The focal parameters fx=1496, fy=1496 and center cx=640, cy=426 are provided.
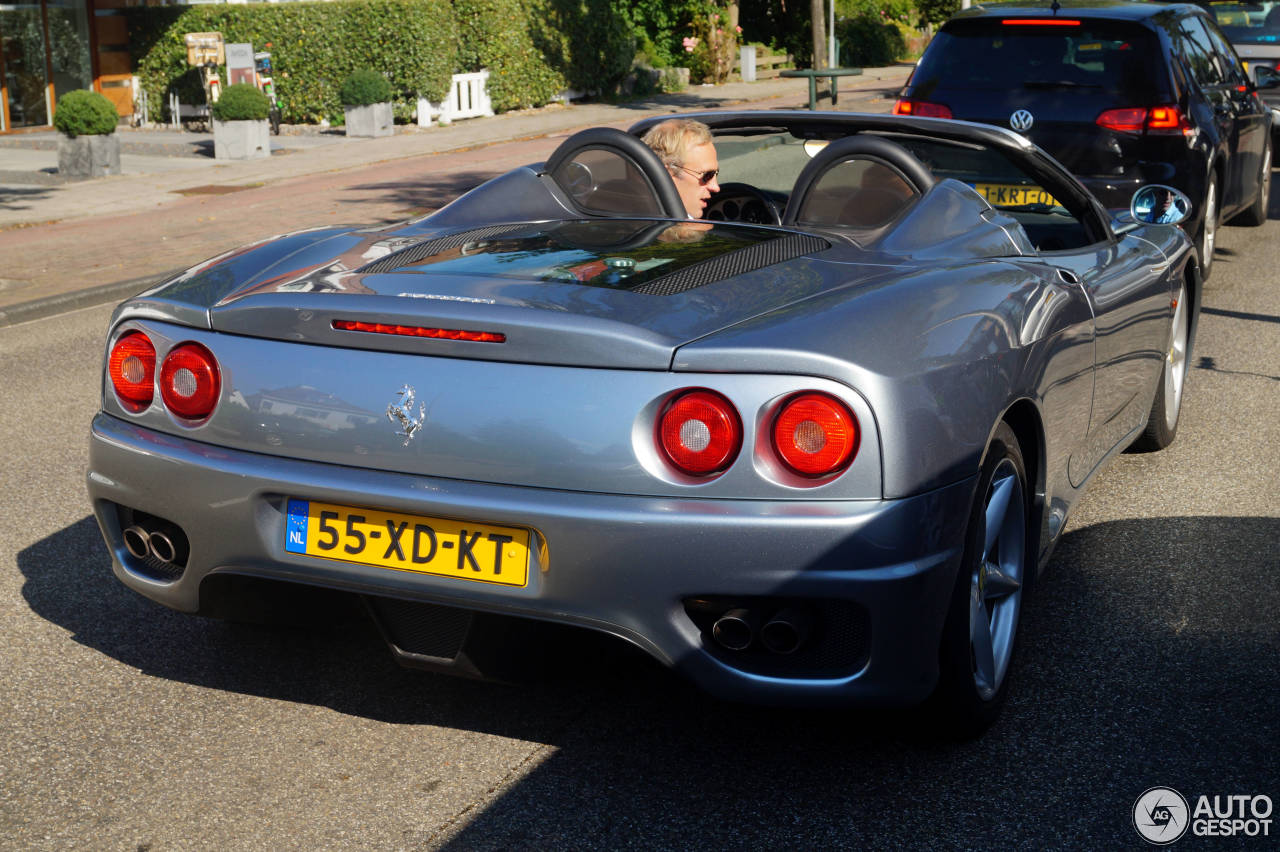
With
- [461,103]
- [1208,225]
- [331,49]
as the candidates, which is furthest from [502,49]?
[1208,225]

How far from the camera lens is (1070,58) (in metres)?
8.95

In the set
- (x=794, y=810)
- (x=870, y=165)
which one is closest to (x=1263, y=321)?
(x=870, y=165)

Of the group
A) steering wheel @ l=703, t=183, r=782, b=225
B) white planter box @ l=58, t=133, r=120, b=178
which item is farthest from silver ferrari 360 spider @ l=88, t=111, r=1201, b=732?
white planter box @ l=58, t=133, r=120, b=178

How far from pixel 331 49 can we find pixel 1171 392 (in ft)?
74.9

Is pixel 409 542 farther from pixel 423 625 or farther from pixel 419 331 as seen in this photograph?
pixel 419 331

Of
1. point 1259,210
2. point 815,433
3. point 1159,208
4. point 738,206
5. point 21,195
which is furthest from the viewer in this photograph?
point 21,195

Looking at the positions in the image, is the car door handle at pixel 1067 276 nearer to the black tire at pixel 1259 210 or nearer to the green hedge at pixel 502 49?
Result: the black tire at pixel 1259 210

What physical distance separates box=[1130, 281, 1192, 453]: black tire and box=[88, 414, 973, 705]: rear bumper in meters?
2.86

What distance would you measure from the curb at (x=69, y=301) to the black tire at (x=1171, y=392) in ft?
21.1

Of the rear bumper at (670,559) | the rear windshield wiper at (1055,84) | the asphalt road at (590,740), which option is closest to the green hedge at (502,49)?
the rear windshield wiper at (1055,84)

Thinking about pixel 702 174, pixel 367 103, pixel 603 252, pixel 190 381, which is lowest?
pixel 190 381

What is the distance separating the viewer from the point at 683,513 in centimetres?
279

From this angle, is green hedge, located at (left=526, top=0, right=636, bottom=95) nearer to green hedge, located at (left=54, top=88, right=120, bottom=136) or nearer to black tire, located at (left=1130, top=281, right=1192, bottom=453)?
green hedge, located at (left=54, top=88, right=120, bottom=136)

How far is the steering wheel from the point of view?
16.6 ft
